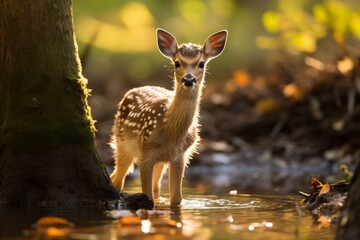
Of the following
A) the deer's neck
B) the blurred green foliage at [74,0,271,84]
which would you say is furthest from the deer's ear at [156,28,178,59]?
the blurred green foliage at [74,0,271,84]

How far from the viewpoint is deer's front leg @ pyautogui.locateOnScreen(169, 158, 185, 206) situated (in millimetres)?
9133

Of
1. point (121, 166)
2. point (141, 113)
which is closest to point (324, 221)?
point (141, 113)

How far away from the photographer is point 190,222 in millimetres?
7176

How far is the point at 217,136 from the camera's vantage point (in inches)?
577

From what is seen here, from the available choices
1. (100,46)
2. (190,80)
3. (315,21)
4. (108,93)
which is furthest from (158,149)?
(100,46)

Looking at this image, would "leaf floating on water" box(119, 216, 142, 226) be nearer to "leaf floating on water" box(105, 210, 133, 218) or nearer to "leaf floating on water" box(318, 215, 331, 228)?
"leaf floating on water" box(105, 210, 133, 218)

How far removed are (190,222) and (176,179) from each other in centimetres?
224

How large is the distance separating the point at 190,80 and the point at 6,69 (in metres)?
1.80

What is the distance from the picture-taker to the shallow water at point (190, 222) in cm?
637

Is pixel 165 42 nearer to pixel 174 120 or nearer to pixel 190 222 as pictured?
pixel 174 120

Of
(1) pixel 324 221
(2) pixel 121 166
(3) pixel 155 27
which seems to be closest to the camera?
(1) pixel 324 221

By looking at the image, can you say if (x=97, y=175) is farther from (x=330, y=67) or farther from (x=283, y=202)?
(x=330, y=67)

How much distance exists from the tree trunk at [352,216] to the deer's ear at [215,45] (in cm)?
405

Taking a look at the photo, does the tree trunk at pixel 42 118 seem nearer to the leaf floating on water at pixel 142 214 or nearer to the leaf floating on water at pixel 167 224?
the leaf floating on water at pixel 142 214
